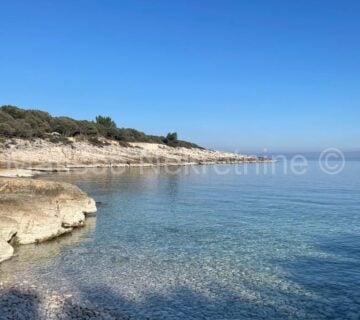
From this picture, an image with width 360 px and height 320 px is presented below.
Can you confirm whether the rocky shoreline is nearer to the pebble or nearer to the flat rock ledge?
the flat rock ledge

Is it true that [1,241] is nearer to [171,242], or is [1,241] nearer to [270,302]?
[171,242]

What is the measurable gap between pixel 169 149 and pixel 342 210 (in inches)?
4551

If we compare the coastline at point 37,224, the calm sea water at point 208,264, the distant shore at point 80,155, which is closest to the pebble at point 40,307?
the coastline at point 37,224

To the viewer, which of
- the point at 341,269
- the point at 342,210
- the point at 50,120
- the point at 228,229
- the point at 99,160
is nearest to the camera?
the point at 341,269

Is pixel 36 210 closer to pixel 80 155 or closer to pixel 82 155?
pixel 80 155

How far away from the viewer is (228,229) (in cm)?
2786

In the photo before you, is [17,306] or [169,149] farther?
[169,149]

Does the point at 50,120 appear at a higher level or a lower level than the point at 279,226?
higher

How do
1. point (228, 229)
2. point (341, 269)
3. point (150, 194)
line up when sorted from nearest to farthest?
point (341, 269)
point (228, 229)
point (150, 194)

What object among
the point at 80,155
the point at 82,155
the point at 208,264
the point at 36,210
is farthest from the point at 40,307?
the point at 82,155

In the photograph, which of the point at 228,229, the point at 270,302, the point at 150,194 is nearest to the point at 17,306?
the point at 270,302

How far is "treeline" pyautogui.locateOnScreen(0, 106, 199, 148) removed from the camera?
109 meters

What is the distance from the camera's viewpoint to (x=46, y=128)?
4973 inches

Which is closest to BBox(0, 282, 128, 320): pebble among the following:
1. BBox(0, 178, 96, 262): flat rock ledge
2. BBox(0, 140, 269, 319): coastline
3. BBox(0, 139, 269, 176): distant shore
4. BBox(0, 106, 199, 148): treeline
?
BBox(0, 140, 269, 319): coastline
